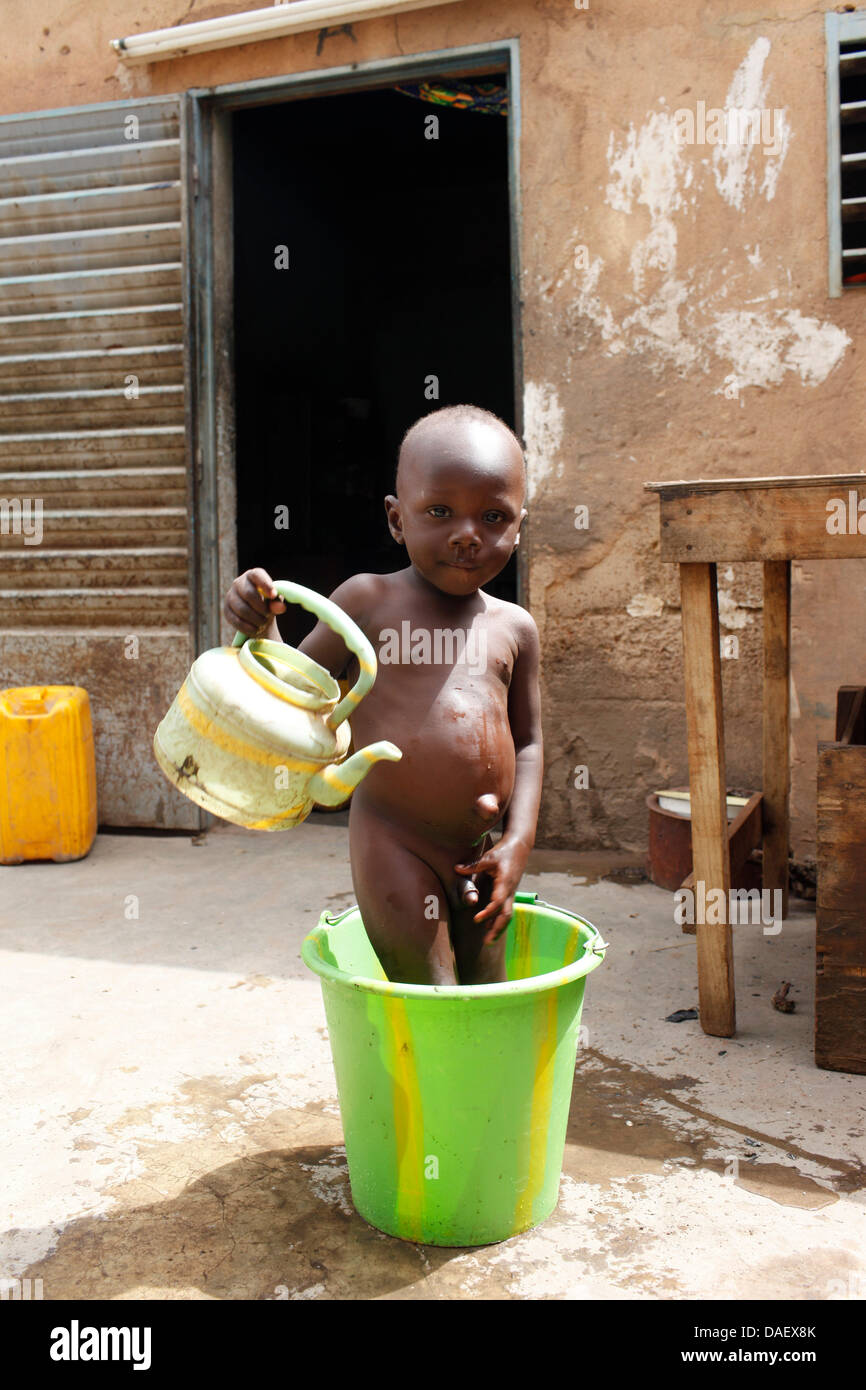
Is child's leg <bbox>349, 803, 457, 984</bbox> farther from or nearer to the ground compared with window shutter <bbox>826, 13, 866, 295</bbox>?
nearer to the ground

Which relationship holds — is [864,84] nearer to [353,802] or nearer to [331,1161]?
[353,802]

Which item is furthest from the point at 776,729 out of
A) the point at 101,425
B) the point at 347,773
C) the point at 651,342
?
the point at 101,425

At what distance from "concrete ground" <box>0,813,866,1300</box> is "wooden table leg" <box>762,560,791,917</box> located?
8.2 inches

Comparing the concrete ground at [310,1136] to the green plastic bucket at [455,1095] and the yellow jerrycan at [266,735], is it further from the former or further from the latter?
the yellow jerrycan at [266,735]

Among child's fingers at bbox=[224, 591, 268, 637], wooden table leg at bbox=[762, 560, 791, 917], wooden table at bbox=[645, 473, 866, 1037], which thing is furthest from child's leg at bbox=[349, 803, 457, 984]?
wooden table leg at bbox=[762, 560, 791, 917]

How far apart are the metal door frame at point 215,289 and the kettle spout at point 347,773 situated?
8.89 feet

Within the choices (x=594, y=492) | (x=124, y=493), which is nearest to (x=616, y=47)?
(x=594, y=492)

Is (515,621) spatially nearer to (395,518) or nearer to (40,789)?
(395,518)

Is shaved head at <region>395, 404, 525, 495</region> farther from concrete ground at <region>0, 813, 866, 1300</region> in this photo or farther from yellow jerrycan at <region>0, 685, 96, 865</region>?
yellow jerrycan at <region>0, 685, 96, 865</region>

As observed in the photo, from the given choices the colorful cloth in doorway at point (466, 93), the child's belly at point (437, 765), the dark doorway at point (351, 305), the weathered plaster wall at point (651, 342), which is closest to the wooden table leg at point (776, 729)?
the weathered plaster wall at point (651, 342)

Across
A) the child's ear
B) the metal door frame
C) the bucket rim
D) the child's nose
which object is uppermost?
the metal door frame

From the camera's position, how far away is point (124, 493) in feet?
14.8

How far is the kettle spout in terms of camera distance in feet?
4.84

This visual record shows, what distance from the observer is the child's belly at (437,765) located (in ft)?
5.75
